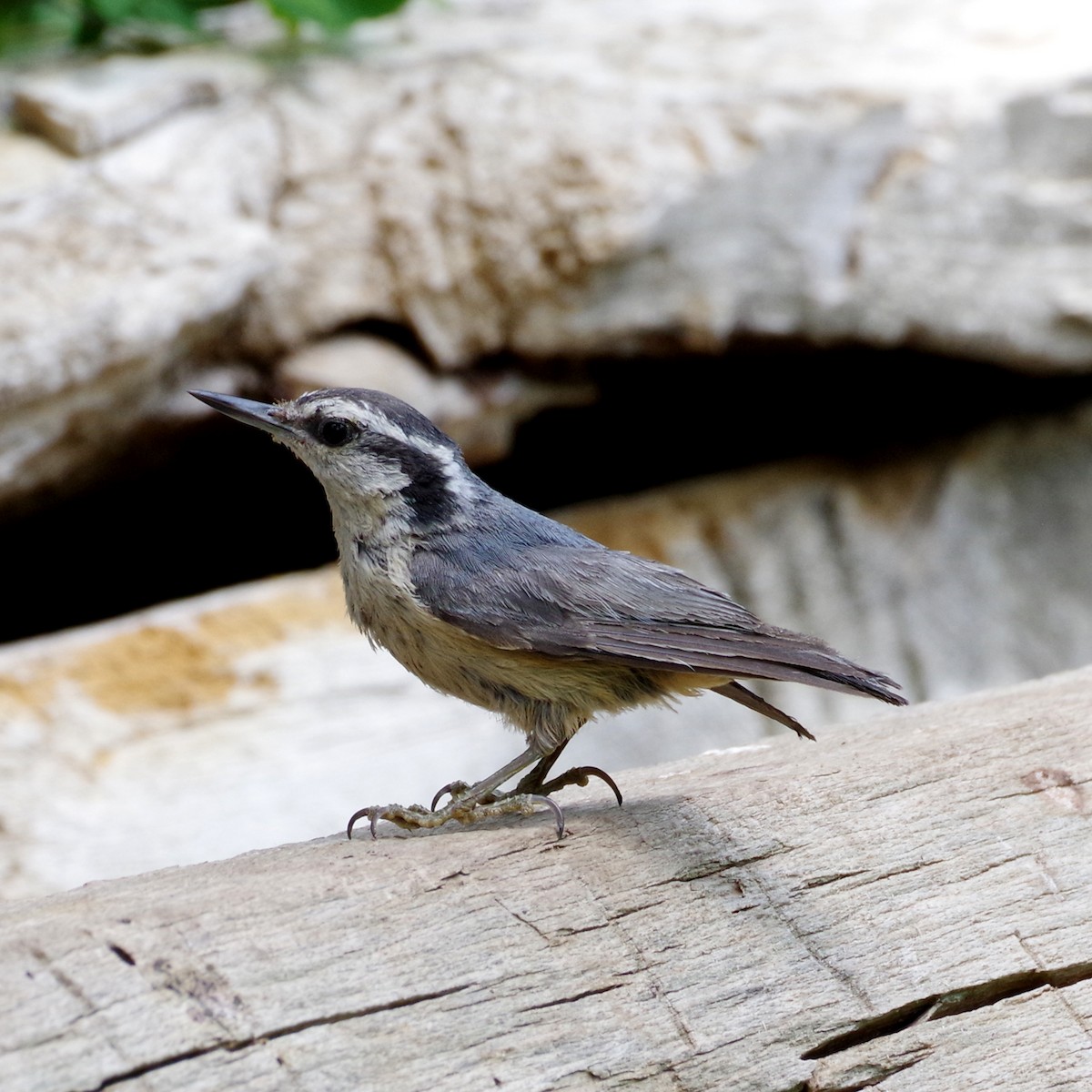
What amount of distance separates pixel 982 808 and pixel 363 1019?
1.44 m

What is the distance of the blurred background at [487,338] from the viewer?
4922 millimetres

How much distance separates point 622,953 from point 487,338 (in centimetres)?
347

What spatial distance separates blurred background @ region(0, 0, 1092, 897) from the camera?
4922mm

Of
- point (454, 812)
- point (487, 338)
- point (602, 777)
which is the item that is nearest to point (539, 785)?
point (602, 777)

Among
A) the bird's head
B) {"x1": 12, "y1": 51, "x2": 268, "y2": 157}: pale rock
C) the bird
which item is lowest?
the bird

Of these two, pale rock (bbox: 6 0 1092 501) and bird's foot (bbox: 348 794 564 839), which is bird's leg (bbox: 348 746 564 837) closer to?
bird's foot (bbox: 348 794 564 839)

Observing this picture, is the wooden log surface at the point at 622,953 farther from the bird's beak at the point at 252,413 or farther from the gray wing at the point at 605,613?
the bird's beak at the point at 252,413

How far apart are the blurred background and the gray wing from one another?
2.36 meters

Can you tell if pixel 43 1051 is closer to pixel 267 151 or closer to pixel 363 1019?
pixel 363 1019

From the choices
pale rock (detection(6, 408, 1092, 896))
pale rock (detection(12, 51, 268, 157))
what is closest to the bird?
pale rock (detection(6, 408, 1092, 896))

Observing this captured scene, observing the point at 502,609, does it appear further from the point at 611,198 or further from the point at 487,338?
the point at 611,198

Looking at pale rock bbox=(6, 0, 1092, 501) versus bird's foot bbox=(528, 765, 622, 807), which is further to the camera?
pale rock bbox=(6, 0, 1092, 501)

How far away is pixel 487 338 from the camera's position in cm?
548

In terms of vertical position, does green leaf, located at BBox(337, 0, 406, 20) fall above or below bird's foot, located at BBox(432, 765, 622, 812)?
above
